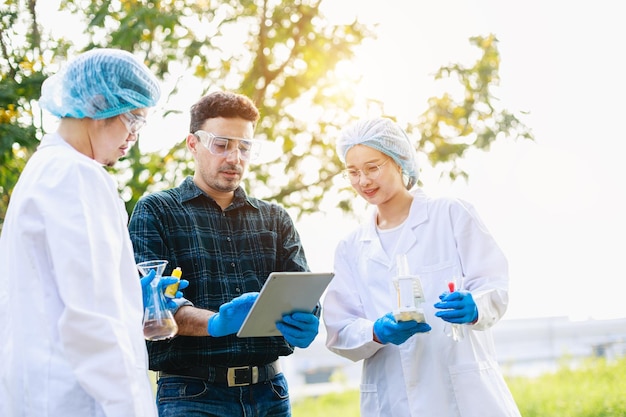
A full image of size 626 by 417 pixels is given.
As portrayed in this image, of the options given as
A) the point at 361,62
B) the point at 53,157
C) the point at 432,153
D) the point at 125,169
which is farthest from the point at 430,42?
the point at 53,157

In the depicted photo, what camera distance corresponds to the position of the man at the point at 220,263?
2430 mm

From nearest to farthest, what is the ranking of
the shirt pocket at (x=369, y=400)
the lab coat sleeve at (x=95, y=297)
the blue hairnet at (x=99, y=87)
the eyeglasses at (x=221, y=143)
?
the lab coat sleeve at (x=95, y=297) → the blue hairnet at (x=99, y=87) → the shirt pocket at (x=369, y=400) → the eyeglasses at (x=221, y=143)

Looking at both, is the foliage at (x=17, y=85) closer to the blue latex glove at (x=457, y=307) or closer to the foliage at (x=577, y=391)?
the blue latex glove at (x=457, y=307)

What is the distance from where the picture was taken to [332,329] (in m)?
2.80

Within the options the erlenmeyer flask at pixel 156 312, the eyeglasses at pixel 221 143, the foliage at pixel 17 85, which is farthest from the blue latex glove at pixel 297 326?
the foliage at pixel 17 85

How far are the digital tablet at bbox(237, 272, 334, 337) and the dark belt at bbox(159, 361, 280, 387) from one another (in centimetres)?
21

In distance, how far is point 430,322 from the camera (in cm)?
265

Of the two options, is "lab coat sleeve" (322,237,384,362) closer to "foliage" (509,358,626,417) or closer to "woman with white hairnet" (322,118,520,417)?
"woman with white hairnet" (322,118,520,417)

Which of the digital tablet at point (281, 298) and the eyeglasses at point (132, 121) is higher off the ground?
the eyeglasses at point (132, 121)

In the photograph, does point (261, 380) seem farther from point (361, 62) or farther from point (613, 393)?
point (613, 393)

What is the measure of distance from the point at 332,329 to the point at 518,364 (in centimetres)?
415

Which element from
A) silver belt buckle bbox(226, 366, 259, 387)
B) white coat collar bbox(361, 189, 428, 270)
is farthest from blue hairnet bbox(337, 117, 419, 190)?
silver belt buckle bbox(226, 366, 259, 387)

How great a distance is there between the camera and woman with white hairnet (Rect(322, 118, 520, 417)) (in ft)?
8.26

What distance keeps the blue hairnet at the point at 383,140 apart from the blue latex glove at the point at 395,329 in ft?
2.28
